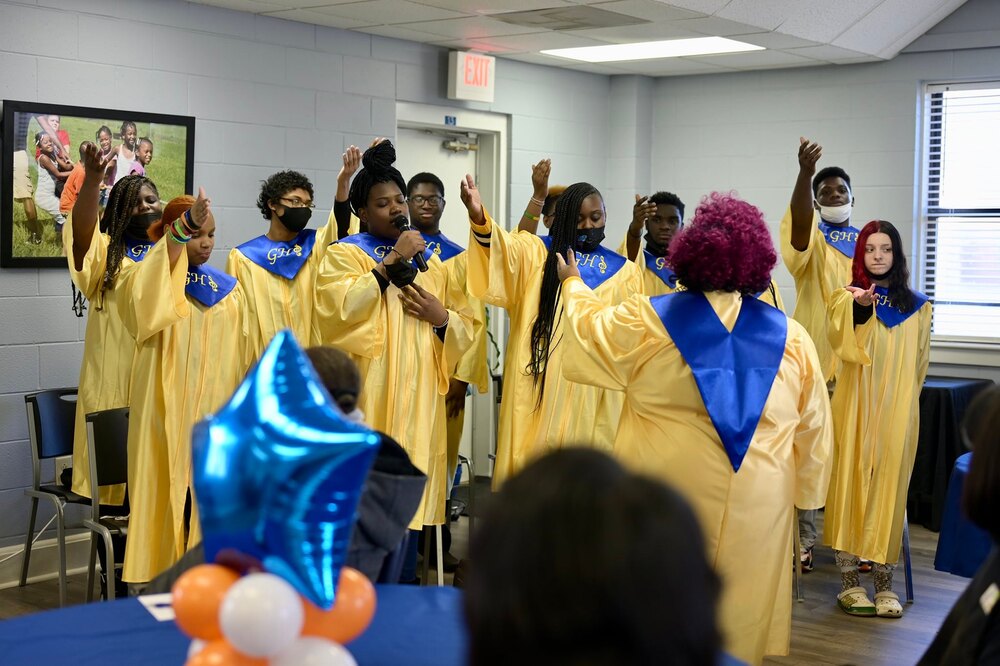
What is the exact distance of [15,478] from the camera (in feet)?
15.1

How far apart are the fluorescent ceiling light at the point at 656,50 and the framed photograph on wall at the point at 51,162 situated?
2.51 m

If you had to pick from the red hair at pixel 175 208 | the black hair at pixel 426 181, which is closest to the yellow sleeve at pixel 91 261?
the red hair at pixel 175 208

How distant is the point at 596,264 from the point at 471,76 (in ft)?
7.27

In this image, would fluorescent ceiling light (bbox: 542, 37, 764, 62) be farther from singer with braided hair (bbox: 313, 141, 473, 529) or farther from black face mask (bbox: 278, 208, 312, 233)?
singer with braided hair (bbox: 313, 141, 473, 529)

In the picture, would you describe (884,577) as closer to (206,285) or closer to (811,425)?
(811,425)

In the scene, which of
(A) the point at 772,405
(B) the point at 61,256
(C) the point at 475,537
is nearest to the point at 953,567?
(A) the point at 772,405

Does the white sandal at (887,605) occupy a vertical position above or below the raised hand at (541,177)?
below

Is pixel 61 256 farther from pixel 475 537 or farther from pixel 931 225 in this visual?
pixel 931 225

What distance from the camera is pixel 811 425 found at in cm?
290

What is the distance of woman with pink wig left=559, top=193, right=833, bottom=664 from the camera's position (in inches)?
107

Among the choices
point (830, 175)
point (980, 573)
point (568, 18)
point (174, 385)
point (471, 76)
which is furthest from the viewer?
point (471, 76)

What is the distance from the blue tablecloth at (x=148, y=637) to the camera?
177 centimetres

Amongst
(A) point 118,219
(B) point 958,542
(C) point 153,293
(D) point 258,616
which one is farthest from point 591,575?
(A) point 118,219

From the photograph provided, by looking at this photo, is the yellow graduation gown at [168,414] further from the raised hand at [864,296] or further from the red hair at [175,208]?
the raised hand at [864,296]
